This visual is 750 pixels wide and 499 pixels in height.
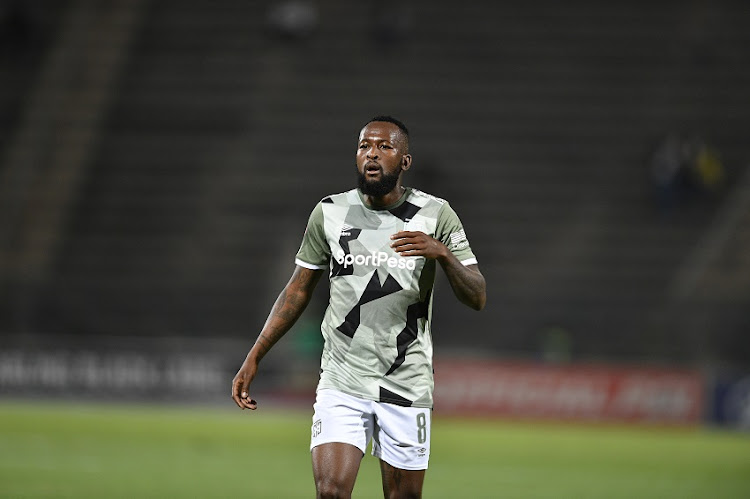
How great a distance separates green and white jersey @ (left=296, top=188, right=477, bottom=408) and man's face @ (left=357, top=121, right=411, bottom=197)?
0.19m

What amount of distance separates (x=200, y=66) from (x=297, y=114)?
3.04 m

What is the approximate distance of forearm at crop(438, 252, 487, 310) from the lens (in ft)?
19.8

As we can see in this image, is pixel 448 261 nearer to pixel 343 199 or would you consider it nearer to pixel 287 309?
pixel 343 199

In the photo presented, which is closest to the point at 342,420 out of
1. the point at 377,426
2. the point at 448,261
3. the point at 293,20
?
the point at 377,426

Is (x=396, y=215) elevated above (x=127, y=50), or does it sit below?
below

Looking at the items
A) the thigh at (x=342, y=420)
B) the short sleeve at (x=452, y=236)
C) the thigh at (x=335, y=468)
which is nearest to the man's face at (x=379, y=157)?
the short sleeve at (x=452, y=236)

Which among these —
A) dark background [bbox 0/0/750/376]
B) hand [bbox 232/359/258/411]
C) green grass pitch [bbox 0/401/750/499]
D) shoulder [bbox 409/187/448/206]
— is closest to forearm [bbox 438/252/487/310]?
shoulder [bbox 409/187/448/206]

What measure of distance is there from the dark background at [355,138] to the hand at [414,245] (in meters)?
17.0

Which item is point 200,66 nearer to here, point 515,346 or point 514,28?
point 514,28

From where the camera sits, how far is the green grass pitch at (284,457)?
11.8 m

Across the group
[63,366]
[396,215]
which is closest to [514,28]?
[63,366]

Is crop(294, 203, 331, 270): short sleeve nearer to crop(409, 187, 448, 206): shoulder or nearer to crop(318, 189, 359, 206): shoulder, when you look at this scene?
crop(318, 189, 359, 206): shoulder

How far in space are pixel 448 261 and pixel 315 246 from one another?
84 cm

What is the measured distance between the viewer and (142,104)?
102 ft
